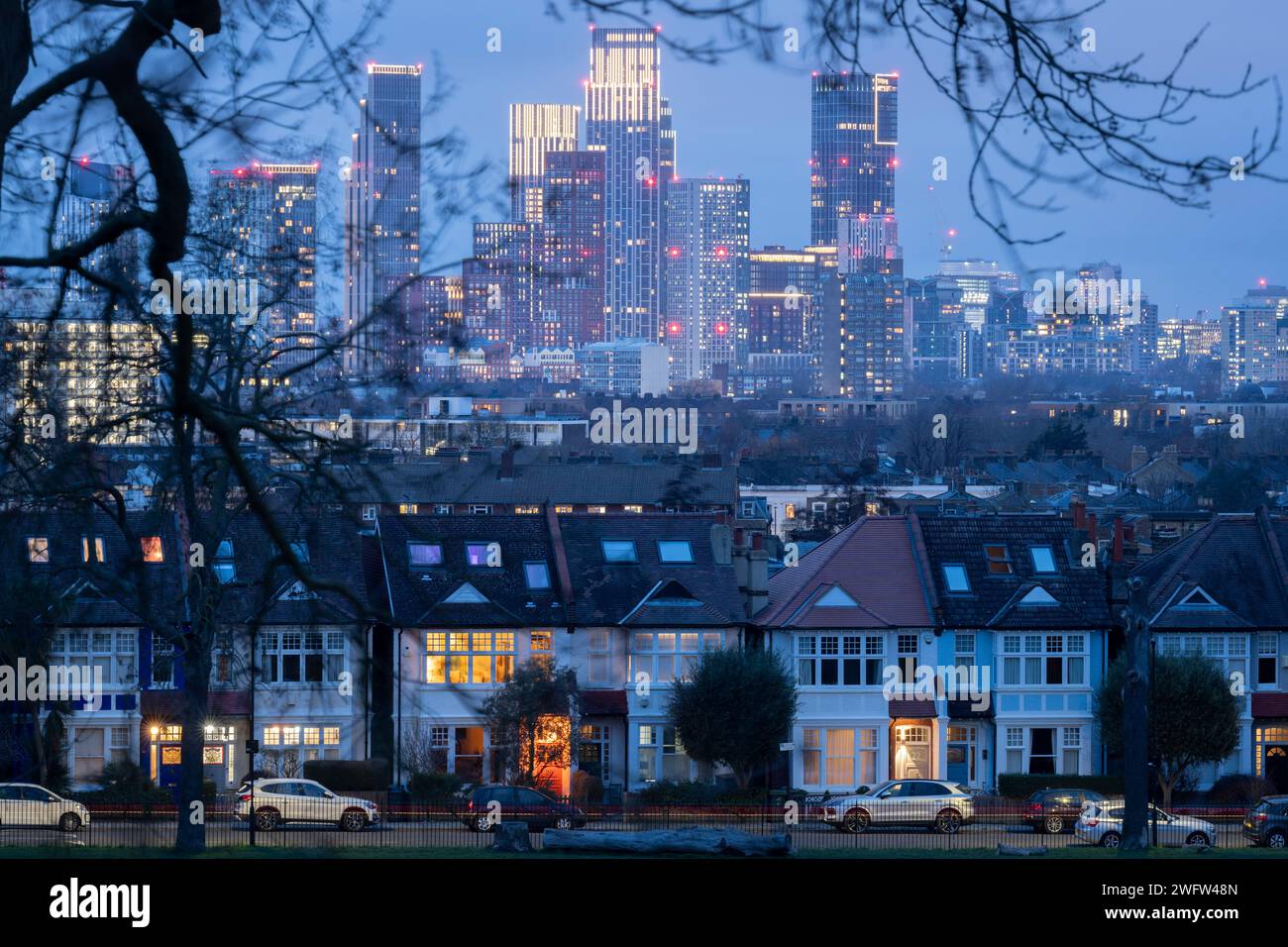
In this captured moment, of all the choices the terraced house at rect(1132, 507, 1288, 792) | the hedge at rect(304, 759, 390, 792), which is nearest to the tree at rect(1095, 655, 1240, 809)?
the terraced house at rect(1132, 507, 1288, 792)

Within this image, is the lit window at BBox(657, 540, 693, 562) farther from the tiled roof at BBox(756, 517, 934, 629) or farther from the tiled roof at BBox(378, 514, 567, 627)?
the tiled roof at BBox(378, 514, 567, 627)

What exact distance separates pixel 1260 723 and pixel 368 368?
26.7 m

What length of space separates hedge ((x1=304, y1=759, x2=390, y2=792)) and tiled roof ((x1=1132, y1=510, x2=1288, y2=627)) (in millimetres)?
14159

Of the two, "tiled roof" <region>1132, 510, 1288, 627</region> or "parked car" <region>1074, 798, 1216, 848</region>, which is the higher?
"tiled roof" <region>1132, 510, 1288, 627</region>

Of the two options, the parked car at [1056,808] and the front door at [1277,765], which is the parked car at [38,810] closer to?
the parked car at [1056,808]

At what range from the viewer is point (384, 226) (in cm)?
672

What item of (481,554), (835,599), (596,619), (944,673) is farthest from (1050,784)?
(481,554)

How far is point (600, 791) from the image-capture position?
2725 centimetres

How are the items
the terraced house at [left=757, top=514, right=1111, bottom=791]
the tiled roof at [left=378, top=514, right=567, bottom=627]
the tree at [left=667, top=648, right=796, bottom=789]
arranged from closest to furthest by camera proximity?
1. the tree at [left=667, top=648, right=796, bottom=789]
2. the tiled roof at [left=378, top=514, right=567, bottom=627]
3. the terraced house at [left=757, top=514, right=1111, bottom=791]

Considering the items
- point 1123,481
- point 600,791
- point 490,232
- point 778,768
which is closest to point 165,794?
point 600,791

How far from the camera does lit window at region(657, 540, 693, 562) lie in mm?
31416

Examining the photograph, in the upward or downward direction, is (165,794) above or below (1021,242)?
below

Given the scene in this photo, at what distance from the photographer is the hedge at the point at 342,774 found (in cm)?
2522
